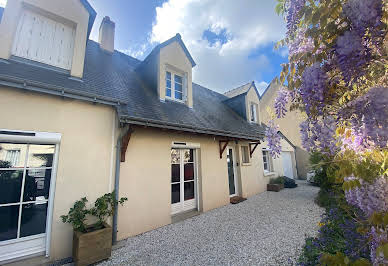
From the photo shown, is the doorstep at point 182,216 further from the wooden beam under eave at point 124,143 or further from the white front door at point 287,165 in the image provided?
the white front door at point 287,165

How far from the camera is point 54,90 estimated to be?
3.77 meters

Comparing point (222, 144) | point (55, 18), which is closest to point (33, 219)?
point (55, 18)

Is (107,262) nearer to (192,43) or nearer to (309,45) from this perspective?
(309,45)

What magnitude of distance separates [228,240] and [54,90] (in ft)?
18.1

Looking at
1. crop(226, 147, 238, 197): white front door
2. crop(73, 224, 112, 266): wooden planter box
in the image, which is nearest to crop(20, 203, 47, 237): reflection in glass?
crop(73, 224, 112, 266): wooden planter box

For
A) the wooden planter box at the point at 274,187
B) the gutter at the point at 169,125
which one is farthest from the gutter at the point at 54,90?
the wooden planter box at the point at 274,187

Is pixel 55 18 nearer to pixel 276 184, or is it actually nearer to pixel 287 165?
pixel 276 184

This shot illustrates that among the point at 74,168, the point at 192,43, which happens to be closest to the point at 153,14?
the point at 192,43

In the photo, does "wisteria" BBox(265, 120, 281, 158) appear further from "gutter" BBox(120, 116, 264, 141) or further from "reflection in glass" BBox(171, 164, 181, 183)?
"reflection in glass" BBox(171, 164, 181, 183)

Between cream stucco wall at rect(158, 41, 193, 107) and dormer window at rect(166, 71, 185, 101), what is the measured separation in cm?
24

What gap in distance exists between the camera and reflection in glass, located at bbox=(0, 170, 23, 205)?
336cm

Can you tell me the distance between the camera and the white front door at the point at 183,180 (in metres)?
6.08

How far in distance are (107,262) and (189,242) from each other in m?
1.87

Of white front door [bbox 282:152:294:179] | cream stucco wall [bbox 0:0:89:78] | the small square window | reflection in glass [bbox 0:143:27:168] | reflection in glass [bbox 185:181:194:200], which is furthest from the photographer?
white front door [bbox 282:152:294:179]
